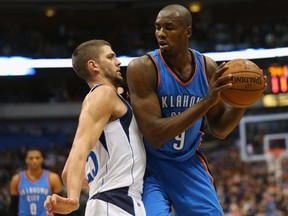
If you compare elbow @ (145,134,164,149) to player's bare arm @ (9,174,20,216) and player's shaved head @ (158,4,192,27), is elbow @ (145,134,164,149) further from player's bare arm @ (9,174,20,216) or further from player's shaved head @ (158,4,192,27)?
player's bare arm @ (9,174,20,216)

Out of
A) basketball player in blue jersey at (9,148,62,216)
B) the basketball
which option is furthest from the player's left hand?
basketball player in blue jersey at (9,148,62,216)

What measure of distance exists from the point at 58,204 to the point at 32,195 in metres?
4.61

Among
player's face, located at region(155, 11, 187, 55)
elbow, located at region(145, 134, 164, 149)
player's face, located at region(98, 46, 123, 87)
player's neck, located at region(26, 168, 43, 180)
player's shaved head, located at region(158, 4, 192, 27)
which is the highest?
player's shaved head, located at region(158, 4, 192, 27)

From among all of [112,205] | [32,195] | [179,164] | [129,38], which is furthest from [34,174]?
[129,38]

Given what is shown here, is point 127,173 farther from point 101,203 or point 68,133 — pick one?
point 68,133

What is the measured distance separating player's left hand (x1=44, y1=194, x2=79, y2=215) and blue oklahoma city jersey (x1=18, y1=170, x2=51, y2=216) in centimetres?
439

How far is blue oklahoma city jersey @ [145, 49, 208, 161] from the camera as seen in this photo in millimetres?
3664

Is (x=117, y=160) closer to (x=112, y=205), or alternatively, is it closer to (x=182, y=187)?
(x=112, y=205)

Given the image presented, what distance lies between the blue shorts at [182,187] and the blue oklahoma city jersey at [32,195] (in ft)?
12.6

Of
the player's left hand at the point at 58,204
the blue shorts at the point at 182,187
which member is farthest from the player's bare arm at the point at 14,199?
the player's left hand at the point at 58,204

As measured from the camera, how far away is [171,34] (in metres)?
3.64

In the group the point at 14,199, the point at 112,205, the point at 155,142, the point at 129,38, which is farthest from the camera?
the point at 129,38

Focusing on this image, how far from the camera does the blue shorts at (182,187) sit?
366cm

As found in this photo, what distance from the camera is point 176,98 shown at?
3.66 m
